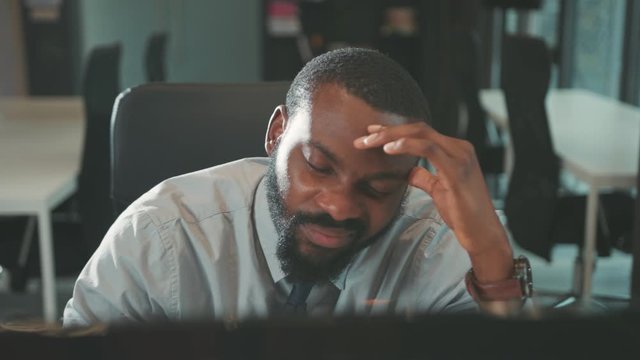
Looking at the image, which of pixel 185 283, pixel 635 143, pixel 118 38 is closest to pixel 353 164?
pixel 185 283

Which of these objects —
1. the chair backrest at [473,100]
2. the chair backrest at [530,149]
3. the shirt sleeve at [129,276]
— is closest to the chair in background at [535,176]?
the chair backrest at [530,149]

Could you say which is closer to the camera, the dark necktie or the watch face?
the watch face

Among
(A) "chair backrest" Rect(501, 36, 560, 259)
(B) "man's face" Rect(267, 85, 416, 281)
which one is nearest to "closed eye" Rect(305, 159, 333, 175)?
(B) "man's face" Rect(267, 85, 416, 281)

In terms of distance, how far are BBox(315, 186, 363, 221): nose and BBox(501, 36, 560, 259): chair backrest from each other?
64.3 inches

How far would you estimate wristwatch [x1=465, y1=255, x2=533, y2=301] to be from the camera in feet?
3.10

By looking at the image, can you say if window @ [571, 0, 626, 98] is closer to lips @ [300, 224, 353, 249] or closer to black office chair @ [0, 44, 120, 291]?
black office chair @ [0, 44, 120, 291]

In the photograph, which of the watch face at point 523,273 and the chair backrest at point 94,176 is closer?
the watch face at point 523,273

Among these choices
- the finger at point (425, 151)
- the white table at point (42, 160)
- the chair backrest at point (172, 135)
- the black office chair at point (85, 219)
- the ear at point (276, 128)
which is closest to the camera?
the finger at point (425, 151)

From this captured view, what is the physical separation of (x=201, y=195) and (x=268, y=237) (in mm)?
111

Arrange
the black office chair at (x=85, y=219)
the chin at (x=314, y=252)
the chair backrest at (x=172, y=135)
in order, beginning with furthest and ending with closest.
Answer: the black office chair at (x=85, y=219)
the chair backrest at (x=172, y=135)
the chin at (x=314, y=252)

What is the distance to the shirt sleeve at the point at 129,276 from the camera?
993 mm

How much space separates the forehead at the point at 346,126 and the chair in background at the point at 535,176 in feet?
5.20

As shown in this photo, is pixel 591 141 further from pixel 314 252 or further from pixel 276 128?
pixel 314 252

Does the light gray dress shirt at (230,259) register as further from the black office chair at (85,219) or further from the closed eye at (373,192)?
the black office chair at (85,219)
